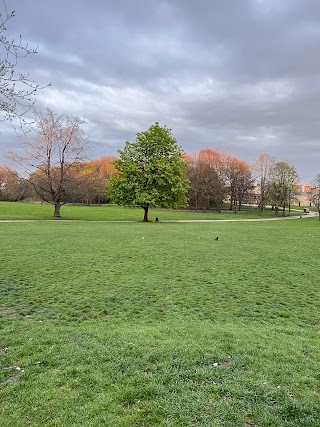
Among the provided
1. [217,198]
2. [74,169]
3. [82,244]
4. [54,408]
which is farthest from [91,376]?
[217,198]

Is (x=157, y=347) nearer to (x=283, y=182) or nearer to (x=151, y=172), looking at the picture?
(x=151, y=172)

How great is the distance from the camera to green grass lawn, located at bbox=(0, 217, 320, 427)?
105 inches

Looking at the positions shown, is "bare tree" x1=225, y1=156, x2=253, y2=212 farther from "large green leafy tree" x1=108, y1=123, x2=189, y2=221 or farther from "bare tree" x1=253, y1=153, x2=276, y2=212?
"large green leafy tree" x1=108, y1=123, x2=189, y2=221

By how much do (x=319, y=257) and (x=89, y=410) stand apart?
1230 centimetres

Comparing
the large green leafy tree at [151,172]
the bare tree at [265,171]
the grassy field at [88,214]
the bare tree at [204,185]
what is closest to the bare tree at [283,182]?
the bare tree at [265,171]

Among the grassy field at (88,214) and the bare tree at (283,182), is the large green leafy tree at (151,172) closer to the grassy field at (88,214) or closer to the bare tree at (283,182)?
the grassy field at (88,214)

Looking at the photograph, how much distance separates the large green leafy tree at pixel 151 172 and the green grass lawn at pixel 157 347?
66.1 feet

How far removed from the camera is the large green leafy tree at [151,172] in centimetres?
2934

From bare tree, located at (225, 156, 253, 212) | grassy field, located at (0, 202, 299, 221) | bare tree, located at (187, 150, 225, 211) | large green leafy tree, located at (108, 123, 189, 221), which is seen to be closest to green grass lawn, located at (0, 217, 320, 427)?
large green leafy tree, located at (108, 123, 189, 221)

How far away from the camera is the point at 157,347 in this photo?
393 cm

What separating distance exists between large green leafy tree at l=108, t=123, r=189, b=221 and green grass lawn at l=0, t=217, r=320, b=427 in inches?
793

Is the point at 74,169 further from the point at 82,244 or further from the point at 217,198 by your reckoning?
the point at 217,198

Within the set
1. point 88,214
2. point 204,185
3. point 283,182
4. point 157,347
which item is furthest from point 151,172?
point 283,182

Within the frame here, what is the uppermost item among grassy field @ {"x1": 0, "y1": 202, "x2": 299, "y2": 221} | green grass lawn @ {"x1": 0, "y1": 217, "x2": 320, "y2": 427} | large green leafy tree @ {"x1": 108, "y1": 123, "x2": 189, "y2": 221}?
large green leafy tree @ {"x1": 108, "y1": 123, "x2": 189, "y2": 221}
